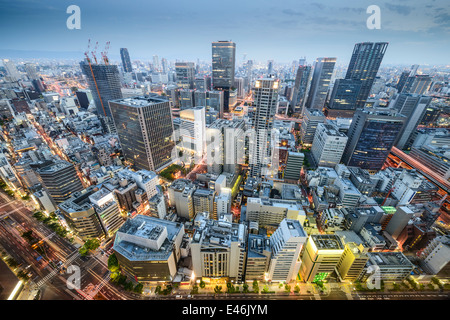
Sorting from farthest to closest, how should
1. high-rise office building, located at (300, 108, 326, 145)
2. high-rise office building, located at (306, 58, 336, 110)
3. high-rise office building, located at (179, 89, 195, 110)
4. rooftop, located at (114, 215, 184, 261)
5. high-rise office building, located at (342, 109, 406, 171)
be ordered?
high-rise office building, located at (179, 89, 195, 110) → high-rise office building, located at (306, 58, 336, 110) → high-rise office building, located at (300, 108, 326, 145) → high-rise office building, located at (342, 109, 406, 171) → rooftop, located at (114, 215, 184, 261)

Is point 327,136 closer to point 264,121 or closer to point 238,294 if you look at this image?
point 264,121

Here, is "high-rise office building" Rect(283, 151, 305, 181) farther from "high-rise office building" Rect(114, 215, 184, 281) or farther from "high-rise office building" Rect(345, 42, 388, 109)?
"high-rise office building" Rect(345, 42, 388, 109)

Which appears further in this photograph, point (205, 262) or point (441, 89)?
point (441, 89)

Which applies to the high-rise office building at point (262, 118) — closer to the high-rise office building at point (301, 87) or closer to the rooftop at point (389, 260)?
the rooftop at point (389, 260)

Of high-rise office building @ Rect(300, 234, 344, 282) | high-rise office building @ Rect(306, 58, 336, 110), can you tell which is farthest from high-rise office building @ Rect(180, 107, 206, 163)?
high-rise office building @ Rect(306, 58, 336, 110)
